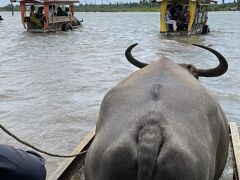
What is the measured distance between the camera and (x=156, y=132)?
290 centimetres

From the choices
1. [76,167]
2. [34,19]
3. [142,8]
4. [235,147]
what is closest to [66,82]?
[76,167]

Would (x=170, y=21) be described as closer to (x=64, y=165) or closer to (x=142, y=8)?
(x=64, y=165)

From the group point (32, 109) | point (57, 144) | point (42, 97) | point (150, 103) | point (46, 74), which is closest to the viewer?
point (150, 103)

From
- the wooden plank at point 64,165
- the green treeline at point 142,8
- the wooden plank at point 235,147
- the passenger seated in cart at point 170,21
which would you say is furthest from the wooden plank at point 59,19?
the green treeline at point 142,8

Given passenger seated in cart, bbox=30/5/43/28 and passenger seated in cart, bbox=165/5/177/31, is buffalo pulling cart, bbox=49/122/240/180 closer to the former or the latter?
passenger seated in cart, bbox=165/5/177/31

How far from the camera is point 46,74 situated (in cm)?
1449

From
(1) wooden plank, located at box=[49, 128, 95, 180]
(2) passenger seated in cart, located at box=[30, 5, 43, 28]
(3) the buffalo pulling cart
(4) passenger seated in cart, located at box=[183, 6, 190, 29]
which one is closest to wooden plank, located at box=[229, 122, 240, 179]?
(3) the buffalo pulling cart

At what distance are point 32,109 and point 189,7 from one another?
18121 millimetres

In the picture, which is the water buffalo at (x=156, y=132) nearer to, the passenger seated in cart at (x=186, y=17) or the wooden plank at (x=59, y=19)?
the passenger seated in cart at (x=186, y=17)

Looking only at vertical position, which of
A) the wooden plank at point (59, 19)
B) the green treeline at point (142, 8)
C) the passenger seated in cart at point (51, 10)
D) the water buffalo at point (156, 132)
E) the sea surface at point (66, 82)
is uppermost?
the water buffalo at point (156, 132)

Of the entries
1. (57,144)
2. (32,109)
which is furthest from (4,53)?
(57,144)

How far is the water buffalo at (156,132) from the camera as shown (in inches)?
110

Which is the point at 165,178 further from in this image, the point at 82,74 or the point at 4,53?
the point at 4,53

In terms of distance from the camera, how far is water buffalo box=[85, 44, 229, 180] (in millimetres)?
2803
